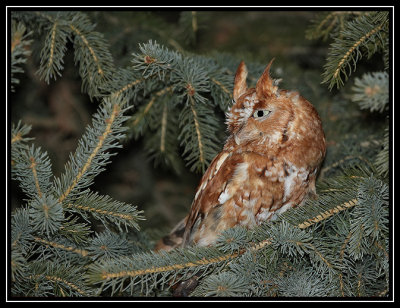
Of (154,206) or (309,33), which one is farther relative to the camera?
(154,206)

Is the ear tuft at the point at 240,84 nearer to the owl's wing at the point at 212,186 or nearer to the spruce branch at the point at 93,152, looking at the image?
the owl's wing at the point at 212,186

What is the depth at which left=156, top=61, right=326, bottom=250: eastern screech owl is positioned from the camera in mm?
2215

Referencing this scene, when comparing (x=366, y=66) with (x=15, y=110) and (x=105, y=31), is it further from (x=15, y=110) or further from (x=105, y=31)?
(x=15, y=110)

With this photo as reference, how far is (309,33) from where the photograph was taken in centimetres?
270

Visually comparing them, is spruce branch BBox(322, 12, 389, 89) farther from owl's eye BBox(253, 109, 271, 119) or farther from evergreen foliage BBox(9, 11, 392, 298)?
owl's eye BBox(253, 109, 271, 119)

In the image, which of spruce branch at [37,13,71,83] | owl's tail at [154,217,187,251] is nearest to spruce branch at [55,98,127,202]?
spruce branch at [37,13,71,83]

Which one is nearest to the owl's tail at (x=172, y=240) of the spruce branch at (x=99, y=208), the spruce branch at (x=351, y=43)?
the spruce branch at (x=99, y=208)

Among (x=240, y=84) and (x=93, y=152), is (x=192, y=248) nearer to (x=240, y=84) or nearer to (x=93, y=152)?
(x=93, y=152)

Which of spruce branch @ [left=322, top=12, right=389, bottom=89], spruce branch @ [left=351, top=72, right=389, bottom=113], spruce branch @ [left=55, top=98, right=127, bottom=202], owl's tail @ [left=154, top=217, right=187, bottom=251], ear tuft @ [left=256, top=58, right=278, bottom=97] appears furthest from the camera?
owl's tail @ [left=154, top=217, right=187, bottom=251]

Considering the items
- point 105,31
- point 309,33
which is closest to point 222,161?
point 309,33

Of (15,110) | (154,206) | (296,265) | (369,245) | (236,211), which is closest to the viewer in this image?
(369,245)
